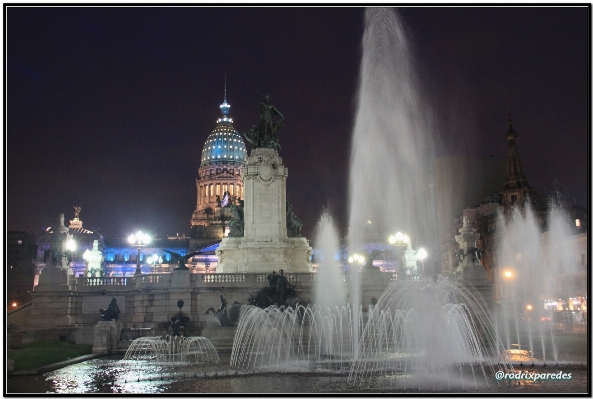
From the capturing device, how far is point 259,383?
20844 mm

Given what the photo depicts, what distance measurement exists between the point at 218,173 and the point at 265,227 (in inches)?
4963

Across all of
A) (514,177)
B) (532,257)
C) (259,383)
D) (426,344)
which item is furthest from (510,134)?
(259,383)

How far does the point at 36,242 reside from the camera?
138 m

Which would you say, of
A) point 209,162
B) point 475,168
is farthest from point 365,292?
point 209,162

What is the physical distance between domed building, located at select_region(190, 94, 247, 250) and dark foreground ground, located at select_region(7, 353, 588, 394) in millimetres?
138664

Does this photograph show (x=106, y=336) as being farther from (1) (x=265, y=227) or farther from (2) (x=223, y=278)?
(1) (x=265, y=227)

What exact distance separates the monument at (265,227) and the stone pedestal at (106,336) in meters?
17.5

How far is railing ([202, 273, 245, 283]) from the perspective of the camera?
43.4 meters

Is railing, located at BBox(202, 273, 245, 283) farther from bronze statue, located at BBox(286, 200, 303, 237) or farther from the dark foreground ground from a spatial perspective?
the dark foreground ground

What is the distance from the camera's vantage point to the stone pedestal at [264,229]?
50.5m

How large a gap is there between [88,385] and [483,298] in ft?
96.8

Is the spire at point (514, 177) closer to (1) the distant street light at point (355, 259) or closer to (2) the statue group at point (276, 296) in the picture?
(1) the distant street light at point (355, 259)

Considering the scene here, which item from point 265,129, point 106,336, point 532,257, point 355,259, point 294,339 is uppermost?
point 265,129

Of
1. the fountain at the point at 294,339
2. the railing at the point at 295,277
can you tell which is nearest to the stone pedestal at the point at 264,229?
the railing at the point at 295,277
